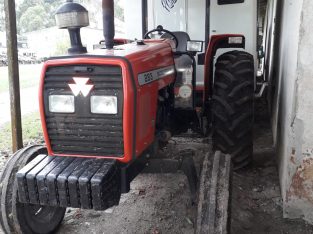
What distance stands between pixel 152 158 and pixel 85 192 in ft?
2.66

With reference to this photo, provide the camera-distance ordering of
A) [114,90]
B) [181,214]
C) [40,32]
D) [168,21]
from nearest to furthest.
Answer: [114,90], [181,214], [168,21], [40,32]

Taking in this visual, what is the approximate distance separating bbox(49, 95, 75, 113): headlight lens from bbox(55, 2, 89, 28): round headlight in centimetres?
45

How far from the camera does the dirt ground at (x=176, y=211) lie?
290 centimetres

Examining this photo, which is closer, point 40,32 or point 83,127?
point 83,127

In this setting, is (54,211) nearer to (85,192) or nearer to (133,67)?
(85,192)

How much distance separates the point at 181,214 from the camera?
124 inches

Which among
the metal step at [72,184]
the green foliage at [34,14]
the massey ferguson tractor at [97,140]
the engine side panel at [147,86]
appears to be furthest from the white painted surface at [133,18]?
the green foliage at [34,14]

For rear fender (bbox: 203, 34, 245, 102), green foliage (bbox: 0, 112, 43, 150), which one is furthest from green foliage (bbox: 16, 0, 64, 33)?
rear fender (bbox: 203, 34, 245, 102)

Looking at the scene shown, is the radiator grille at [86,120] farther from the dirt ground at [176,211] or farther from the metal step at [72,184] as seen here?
the dirt ground at [176,211]

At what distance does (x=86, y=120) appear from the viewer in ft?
7.39

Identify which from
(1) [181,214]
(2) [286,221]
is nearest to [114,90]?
(1) [181,214]

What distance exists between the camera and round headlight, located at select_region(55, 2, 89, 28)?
222 centimetres

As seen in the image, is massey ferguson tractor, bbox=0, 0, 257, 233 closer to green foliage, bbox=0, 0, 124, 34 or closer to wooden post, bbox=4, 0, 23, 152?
wooden post, bbox=4, 0, 23, 152

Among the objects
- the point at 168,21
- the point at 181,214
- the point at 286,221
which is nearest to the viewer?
the point at 286,221
